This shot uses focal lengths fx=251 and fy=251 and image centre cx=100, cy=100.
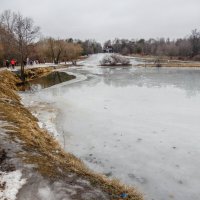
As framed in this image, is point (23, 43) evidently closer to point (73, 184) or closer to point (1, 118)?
point (1, 118)

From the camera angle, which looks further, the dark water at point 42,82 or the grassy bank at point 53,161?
the dark water at point 42,82

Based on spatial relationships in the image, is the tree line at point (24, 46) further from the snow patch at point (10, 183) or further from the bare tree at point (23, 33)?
→ the snow patch at point (10, 183)

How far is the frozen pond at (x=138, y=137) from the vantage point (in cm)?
718

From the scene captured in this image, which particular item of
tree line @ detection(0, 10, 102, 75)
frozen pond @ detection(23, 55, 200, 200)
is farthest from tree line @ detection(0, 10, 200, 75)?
frozen pond @ detection(23, 55, 200, 200)

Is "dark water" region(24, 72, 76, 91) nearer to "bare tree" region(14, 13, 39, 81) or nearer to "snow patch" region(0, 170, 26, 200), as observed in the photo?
"bare tree" region(14, 13, 39, 81)

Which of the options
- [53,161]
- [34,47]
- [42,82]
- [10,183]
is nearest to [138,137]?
[53,161]

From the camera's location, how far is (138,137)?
10.6 m

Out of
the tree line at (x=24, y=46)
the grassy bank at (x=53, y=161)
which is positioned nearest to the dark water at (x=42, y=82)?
the tree line at (x=24, y=46)

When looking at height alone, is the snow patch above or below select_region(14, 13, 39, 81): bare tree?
below

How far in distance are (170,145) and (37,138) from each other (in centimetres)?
505

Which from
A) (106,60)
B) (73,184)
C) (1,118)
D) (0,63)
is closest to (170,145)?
(73,184)

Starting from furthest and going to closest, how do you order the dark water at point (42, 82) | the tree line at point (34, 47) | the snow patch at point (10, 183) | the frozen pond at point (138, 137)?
the tree line at point (34, 47), the dark water at point (42, 82), the frozen pond at point (138, 137), the snow patch at point (10, 183)

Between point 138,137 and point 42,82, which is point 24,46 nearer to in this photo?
point 42,82

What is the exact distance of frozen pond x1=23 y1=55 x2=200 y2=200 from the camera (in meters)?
7.18
